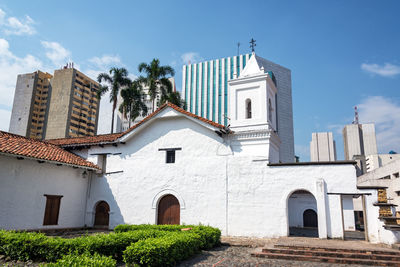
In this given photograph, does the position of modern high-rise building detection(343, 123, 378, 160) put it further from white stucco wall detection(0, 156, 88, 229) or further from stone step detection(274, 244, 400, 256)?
white stucco wall detection(0, 156, 88, 229)

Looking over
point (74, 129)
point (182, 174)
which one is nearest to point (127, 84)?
point (182, 174)

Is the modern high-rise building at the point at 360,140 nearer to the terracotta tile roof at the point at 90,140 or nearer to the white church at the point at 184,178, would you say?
the white church at the point at 184,178

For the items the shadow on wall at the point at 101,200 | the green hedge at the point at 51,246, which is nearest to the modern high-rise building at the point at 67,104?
the shadow on wall at the point at 101,200

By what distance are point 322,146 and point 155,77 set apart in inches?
3256

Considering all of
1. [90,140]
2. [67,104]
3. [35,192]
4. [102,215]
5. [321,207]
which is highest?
[67,104]

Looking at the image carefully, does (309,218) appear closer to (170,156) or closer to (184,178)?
(184,178)

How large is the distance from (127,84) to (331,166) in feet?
83.3

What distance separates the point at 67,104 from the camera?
6819 centimetres

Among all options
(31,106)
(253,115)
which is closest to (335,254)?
(253,115)

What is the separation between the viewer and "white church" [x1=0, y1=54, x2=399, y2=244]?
14.1 meters

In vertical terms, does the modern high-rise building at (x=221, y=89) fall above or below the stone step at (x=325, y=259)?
above

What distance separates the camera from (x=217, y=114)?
225 feet

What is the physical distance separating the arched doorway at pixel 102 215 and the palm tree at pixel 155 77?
15.6m

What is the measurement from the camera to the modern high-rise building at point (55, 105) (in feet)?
225
